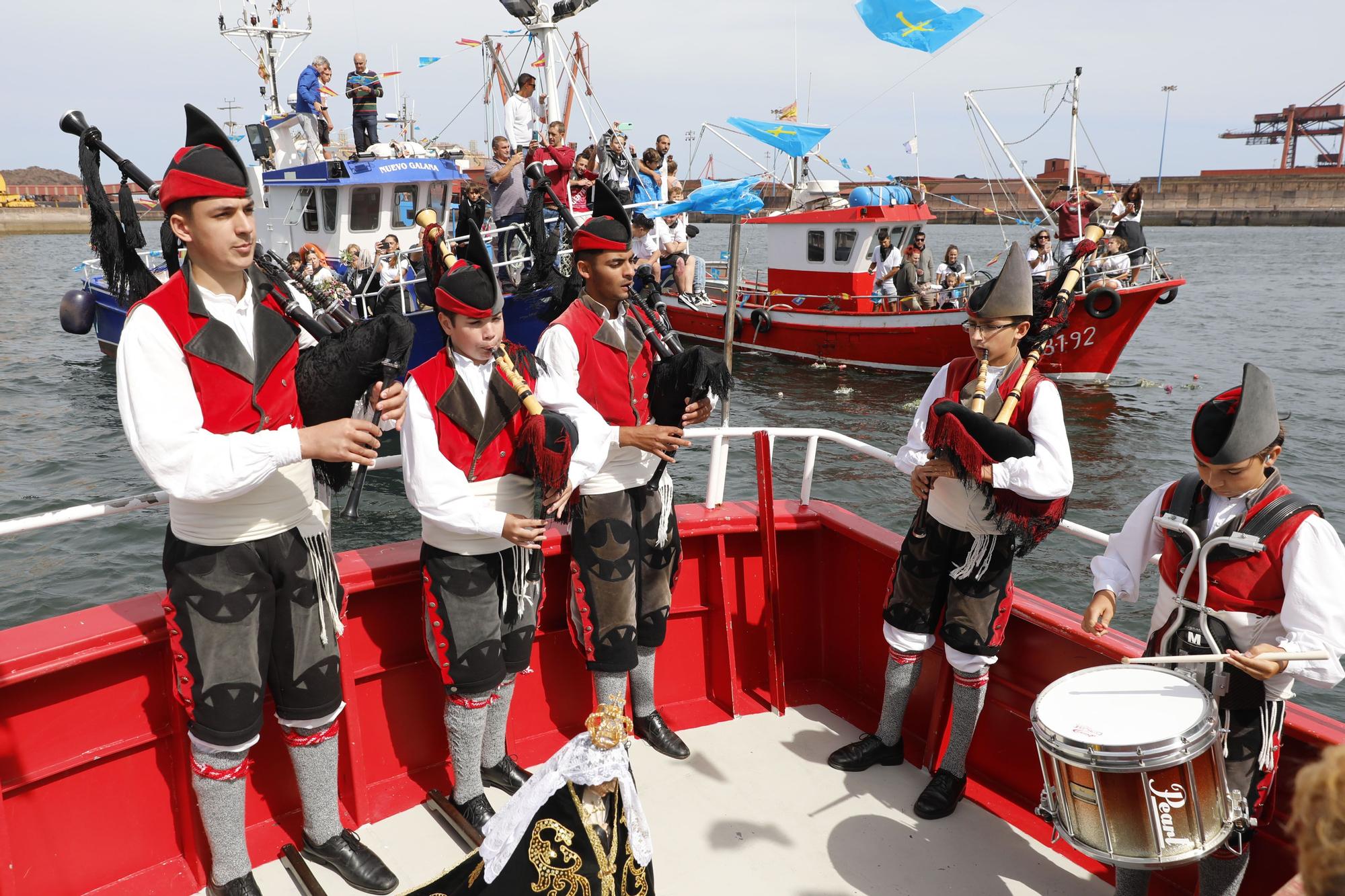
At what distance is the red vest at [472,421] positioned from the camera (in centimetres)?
245

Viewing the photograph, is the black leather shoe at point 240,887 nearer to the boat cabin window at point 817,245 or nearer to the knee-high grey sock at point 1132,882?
the knee-high grey sock at point 1132,882

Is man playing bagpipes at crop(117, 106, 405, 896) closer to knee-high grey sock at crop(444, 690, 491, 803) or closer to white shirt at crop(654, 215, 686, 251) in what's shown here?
knee-high grey sock at crop(444, 690, 491, 803)

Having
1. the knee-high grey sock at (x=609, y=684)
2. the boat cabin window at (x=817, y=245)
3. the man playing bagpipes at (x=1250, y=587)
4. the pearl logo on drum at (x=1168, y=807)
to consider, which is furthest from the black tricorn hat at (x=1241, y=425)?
the boat cabin window at (x=817, y=245)

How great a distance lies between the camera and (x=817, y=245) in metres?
17.0

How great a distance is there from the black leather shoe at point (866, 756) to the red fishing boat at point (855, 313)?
11.9m

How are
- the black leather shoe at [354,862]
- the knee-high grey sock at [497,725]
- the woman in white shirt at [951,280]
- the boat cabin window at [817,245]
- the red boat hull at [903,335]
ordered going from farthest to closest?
the boat cabin window at [817,245]
the woman in white shirt at [951,280]
the red boat hull at [903,335]
the knee-high grey sock at [497,725]
the black leather shoe at [354,862]

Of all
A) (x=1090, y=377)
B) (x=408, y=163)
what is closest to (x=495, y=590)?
(x=408, y=163)

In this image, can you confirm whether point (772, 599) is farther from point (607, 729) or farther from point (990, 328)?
point (607, 729)

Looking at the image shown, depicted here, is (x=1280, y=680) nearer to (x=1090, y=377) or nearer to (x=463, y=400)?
(x=463, y=400)

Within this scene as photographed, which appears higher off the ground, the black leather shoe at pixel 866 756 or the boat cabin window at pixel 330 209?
the boat cabin window at pixel 330 209

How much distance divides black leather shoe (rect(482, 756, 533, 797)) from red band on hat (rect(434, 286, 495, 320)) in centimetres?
137

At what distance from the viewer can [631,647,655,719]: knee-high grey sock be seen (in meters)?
3.13

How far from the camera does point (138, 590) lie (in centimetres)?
736

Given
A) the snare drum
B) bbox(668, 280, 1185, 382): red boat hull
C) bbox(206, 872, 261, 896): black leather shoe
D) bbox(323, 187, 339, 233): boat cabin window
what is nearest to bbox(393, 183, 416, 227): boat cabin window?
bbox(323, 187, 339, 233): boat cabin window
